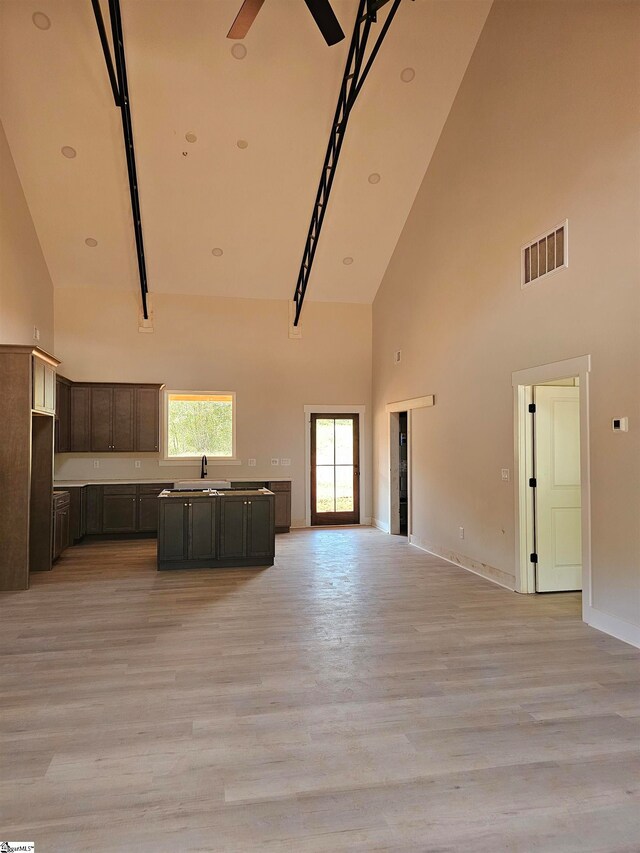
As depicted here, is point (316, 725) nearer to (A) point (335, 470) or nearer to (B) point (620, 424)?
(B) point (620, 424)

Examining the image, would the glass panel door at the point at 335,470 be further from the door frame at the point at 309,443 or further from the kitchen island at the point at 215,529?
the kitchen island at the point at 215,529

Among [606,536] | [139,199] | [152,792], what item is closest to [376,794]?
[152,792]

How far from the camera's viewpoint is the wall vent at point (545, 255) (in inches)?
182

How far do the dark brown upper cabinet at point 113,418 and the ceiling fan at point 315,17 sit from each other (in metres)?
5.54

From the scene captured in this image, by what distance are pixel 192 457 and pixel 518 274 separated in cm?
597

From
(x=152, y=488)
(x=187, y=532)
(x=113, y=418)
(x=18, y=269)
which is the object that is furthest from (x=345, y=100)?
(x=152, y=488)

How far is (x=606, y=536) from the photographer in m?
4.13

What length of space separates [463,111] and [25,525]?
267 inches

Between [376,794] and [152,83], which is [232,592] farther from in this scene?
[152,83]

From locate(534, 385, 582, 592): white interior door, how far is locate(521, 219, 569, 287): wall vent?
109 cm

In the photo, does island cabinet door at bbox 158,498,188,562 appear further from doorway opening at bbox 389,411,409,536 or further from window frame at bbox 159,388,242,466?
doorway opening at bbox 389,411,409,536

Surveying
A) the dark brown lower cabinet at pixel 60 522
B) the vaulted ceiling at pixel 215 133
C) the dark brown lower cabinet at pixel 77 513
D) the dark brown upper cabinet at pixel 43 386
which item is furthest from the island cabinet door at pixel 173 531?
the vaulted ceiling at pixel 215 133

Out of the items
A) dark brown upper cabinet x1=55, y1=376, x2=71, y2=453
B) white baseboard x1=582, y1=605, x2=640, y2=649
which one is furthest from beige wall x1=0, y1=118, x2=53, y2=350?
white baseboard x1=582, y1=605, x2=640, y2=649

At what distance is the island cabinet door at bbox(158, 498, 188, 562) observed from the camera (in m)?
6.13
